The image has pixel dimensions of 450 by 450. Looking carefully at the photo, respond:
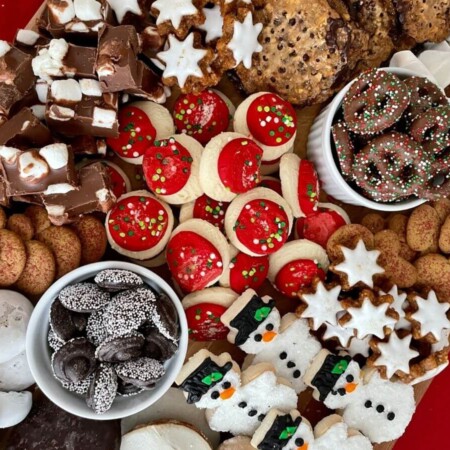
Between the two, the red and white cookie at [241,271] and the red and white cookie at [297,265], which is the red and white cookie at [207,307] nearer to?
the red and white cookie at [241,271]

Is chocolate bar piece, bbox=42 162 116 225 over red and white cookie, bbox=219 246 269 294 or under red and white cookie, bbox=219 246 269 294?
over

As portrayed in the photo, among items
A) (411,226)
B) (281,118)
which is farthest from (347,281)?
(281,118)

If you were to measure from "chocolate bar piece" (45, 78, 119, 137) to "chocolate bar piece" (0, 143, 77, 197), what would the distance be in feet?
0.26

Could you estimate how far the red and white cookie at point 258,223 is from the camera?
1.44m

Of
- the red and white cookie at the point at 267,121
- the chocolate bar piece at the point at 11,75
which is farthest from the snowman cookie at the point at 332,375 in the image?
the chocolate bar piece at the point at 11,75

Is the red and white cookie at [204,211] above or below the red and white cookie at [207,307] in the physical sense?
above

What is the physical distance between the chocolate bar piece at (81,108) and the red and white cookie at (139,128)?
7cm

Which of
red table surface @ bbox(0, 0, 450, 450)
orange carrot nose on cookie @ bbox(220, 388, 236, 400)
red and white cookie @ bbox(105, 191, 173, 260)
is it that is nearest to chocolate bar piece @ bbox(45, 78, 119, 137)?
red and white cookie @ bbox(105, 191, 173, 260)

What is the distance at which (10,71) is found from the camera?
134 cm

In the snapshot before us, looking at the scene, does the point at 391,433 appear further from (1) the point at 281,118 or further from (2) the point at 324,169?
(1) the point at 281,118

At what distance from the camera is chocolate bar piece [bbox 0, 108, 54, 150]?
51.5 inches

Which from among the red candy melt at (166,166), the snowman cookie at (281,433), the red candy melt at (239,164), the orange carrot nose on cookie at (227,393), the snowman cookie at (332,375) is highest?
the red candy melt at (239,164)

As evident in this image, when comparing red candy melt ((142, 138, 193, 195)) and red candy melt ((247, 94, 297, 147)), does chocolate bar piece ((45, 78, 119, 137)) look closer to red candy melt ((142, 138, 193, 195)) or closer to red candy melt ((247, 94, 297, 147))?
red candy melt ((142, 138, 193, 195))

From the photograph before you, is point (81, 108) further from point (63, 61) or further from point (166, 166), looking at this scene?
point (166, 166)
